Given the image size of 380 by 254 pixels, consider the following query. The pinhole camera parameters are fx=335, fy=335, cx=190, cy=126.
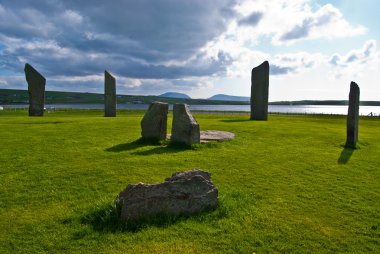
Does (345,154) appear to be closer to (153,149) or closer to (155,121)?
(153,149)

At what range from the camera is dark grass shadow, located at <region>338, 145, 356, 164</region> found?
14.9m

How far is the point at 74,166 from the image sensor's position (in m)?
12.2

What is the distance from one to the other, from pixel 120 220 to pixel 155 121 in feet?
32.2

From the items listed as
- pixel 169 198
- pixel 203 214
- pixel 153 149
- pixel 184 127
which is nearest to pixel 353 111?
pixel 184 127

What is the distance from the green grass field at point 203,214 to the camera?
22.8 ft

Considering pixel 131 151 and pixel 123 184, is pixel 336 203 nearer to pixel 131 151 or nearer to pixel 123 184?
pixel 123 184

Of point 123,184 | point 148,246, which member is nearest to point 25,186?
point 123,184

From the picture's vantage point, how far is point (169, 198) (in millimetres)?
7918

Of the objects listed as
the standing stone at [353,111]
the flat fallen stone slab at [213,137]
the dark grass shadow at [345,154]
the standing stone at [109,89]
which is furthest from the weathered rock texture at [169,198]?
the standing stone at [109,89]

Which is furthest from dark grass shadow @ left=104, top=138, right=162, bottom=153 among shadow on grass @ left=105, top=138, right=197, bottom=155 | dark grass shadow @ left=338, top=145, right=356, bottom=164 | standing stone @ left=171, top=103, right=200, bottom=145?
dark grass shadow @ left=338, top=145, right=356, bottom=164

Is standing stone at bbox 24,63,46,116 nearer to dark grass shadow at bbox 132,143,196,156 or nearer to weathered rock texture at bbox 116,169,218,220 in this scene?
dark grass shadow at bbox 132,143,196,156

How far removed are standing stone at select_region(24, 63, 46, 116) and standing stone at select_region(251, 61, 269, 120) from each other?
2408 centimetres

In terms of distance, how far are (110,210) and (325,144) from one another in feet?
49.5

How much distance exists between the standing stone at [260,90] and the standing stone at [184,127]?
777 inches
